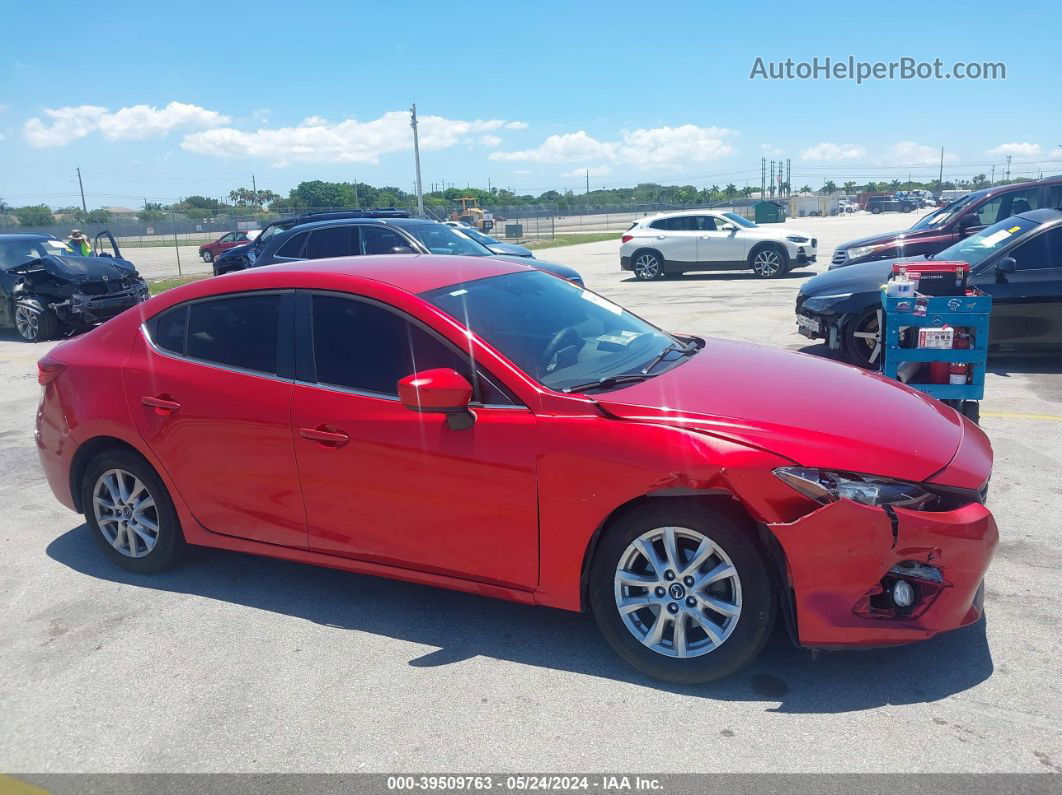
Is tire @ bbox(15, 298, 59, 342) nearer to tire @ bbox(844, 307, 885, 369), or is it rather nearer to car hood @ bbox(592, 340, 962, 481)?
tire @ bbox(844, 307, 885, 369)

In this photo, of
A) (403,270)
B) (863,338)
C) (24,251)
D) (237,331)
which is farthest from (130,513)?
(24,251)

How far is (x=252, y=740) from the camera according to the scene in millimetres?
3221

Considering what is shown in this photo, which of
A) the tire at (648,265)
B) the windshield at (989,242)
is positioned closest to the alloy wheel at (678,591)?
the windshield at (989,242)

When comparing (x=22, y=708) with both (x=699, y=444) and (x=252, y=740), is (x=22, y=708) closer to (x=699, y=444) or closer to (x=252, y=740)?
Result: (x=252, y=740)

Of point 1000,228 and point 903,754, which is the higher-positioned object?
point 1000,228

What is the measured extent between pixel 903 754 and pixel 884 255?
37.5ft

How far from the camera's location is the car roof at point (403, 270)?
4156mm

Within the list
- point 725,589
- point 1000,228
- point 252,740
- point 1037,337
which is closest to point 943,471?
point 725,589

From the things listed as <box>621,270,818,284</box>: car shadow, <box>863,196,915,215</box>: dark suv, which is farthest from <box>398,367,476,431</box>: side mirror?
<box>863,196,915,215</box>: dark suv

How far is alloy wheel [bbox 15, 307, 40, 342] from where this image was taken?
1435 cm

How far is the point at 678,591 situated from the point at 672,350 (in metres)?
1.50

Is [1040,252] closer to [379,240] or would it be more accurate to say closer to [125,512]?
[379,240]

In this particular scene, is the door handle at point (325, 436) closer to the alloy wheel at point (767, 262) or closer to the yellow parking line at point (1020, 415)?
the yellow parking line at point (1020, 415)

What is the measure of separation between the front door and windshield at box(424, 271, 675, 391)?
241 millimetres
